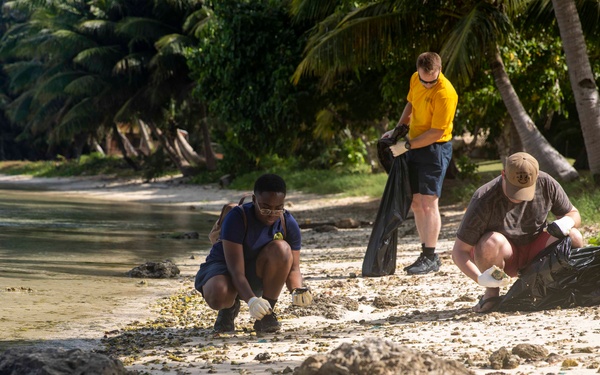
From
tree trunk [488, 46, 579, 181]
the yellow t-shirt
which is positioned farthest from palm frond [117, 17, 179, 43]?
the yellow t-shirt

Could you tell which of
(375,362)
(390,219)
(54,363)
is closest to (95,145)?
(390,219)

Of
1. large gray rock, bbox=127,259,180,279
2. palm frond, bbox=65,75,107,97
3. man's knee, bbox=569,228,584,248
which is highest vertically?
palm frond, bbox=65,75,107,97

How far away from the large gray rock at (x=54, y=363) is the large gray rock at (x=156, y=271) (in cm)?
517

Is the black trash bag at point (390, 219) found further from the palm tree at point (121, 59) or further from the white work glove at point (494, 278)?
the palm tree at point (121, 59)

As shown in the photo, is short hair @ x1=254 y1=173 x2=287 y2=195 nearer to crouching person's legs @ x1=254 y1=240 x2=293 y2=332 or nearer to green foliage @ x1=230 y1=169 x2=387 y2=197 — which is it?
crouching person's legs @ x1=254 y1=240 x2=293 y2=332

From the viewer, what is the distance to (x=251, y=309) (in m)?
5.29

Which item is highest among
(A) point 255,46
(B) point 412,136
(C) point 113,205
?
(A) point 255,46

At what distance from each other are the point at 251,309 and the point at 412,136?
11.0ft

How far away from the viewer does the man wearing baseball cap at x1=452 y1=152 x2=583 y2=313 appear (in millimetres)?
5699

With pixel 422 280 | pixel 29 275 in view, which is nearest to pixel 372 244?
pixel 422 280

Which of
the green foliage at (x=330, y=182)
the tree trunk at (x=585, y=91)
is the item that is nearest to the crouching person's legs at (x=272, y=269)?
the tree trunk at (x=585, y=91)

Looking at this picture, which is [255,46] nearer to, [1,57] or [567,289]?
[567,289]

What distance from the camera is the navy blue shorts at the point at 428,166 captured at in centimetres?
808

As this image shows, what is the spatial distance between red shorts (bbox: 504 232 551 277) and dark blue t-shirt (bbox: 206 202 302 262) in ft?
4.53
